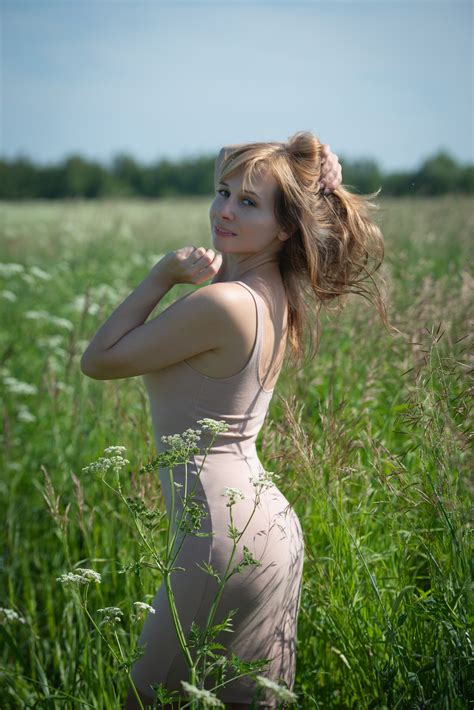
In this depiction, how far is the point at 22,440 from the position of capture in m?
4.50

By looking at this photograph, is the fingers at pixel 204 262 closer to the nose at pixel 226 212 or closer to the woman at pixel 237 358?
the woman at pixel 237 358

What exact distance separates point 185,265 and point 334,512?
1007 mm

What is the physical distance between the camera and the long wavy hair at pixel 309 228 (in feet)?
6.98

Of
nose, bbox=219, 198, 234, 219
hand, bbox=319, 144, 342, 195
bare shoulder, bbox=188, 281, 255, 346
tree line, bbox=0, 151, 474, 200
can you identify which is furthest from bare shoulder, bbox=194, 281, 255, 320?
tree line, bbox=0, 151, 474, 200

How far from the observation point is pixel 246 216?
6.95 ft

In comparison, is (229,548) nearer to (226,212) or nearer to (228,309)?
(228,309)

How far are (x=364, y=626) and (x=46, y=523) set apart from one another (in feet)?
6.94

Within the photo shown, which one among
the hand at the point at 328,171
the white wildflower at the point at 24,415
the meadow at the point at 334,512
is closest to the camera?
the meadow at the point at 334,512

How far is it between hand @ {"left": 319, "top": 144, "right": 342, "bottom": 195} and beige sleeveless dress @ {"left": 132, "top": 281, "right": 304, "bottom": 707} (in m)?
0.50

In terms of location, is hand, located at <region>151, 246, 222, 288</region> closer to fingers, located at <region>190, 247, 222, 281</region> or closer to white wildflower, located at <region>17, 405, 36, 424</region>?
fingers, located at <region>190, 247, 222, 281</region>

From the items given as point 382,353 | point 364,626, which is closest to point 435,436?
point 364,626

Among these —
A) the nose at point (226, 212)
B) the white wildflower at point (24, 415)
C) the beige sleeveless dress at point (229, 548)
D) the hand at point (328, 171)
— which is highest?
the hand at point (328, 171)

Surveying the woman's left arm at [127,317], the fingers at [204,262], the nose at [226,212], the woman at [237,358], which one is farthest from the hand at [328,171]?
the woman's left arm at [127,317]

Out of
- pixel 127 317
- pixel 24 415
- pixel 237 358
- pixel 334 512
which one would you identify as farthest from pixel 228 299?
pixel 24 415
